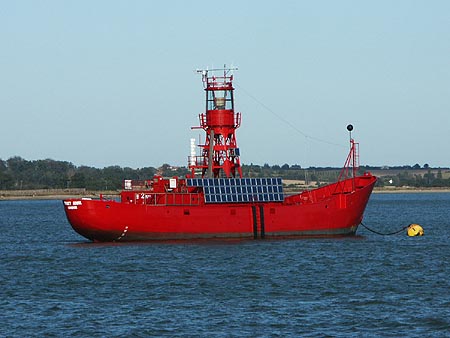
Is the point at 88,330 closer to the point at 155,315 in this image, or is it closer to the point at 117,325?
the point at 117,325

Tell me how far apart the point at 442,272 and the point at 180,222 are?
58.4 ft

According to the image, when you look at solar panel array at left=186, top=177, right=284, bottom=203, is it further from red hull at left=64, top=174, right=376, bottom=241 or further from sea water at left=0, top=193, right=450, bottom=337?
sea water at left=0, top=193, right=450, bottom=337

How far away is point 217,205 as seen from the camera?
56.7 meters

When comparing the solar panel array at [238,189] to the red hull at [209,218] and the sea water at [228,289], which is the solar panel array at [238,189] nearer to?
the red hull at [209,218]

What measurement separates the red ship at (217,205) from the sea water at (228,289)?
1215mm

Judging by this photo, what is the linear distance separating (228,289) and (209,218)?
1832cm

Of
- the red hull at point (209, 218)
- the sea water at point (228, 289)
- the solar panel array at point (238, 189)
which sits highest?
the solar panel array at point (238, 189)

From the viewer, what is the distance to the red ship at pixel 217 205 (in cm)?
5531

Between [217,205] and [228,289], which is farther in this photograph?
[217,205]

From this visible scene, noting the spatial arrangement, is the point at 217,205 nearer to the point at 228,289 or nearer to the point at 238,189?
the point at 238,189

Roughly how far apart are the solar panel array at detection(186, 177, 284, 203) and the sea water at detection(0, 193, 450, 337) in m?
3.01

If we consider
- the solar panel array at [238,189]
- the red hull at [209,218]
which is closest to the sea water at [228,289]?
the red hull at [209,218]

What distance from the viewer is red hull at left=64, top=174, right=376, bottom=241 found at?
55.0 m

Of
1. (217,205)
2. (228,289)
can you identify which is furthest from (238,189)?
(228,289)
